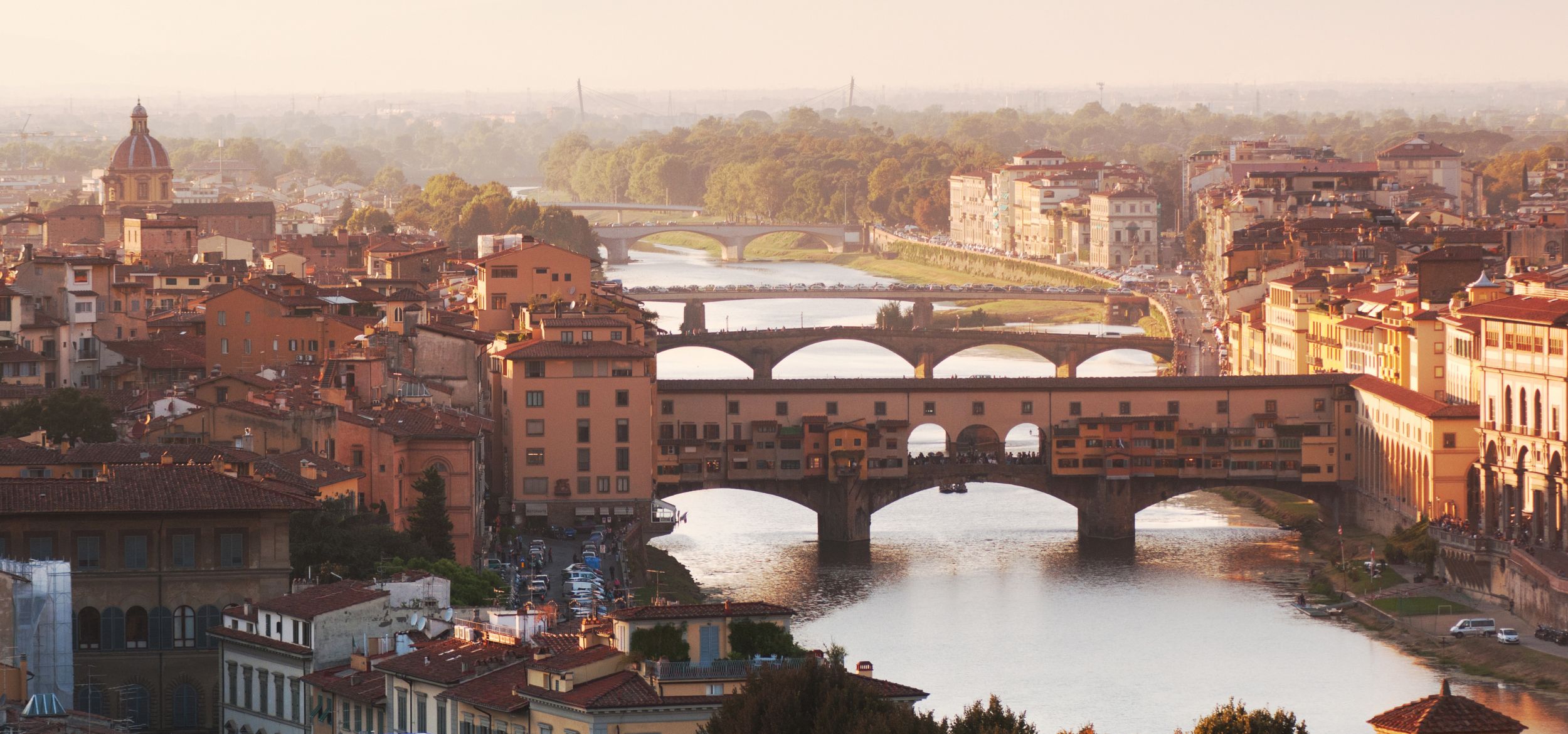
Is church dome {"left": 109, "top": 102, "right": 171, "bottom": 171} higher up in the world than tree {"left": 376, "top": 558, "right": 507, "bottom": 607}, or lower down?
higher up

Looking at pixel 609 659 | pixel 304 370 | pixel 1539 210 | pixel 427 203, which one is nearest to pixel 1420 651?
pixel 304 370

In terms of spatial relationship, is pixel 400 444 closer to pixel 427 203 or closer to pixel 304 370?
pixel 304 370

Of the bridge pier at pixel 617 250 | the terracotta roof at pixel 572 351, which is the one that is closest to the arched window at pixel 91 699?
the terracotta roof at pixel 572 351

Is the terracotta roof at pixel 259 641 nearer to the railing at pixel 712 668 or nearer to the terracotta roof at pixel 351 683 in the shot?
the terracotta roof at pixel 351 683

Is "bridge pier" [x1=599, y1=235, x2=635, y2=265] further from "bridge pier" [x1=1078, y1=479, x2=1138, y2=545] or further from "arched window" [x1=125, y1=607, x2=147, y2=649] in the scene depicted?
"arched window" [x1=125, y1=607, x2=147, y2=649]

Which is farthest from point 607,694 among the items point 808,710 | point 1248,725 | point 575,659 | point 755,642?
point 1248,725

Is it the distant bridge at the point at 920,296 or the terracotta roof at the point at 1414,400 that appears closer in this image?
the terracotta roof at the point at 1414,400

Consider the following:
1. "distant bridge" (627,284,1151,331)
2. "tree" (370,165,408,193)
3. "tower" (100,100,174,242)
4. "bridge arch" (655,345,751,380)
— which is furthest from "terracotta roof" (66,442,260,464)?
"tree" (370,165,408,193)
